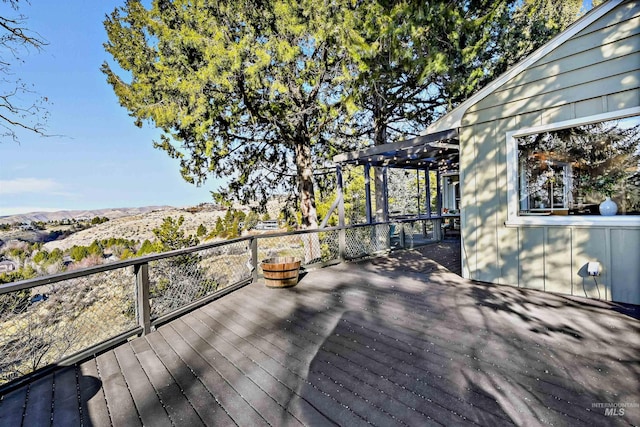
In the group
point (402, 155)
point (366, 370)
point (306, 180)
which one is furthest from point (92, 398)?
point (306, 180)

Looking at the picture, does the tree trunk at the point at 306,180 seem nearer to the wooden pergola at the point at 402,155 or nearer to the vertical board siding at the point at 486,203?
the wooden pergola at the point at 402,155

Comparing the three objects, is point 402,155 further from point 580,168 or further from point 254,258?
point 254,258

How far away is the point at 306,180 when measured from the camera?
31.0 ft

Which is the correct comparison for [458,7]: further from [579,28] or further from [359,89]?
[579,28]

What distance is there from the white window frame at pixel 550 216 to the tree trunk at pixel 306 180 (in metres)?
6.16

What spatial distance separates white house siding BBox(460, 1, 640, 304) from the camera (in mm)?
3271

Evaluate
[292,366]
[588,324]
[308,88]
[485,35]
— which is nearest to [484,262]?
[588,324]

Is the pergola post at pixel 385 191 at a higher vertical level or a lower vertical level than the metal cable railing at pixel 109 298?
higher

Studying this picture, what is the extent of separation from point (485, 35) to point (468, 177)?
3.92m

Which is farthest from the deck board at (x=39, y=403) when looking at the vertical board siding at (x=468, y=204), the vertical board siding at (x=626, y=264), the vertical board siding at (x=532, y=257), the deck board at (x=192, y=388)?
the vertical board siding at (x=626, y=264)

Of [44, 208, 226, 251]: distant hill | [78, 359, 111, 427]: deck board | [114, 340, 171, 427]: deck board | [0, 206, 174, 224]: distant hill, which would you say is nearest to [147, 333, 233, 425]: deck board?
[114, 340, 171, 427]: deck board

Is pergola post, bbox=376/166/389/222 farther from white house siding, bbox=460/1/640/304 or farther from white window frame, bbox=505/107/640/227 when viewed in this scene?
white window frame, bbox=505/107/640/227

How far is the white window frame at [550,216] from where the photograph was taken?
3307mm

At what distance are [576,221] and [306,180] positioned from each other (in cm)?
700
